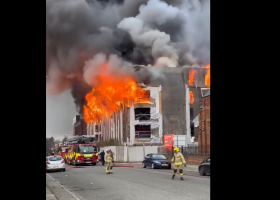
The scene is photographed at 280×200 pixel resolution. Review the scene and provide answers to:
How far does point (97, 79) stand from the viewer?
29.8 meters

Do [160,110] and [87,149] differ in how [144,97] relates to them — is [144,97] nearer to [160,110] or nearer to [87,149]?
[160,110]

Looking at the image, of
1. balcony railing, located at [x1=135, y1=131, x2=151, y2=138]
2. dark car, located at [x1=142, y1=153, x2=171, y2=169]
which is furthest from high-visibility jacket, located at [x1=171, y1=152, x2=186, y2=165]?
balcony railing, located at [x1=135, y1=131, x2=151, y2=138]

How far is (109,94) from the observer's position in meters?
35.7

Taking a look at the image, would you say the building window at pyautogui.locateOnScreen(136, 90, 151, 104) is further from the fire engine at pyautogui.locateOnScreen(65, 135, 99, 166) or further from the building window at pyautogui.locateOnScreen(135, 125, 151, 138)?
the fire engine at pyautogui.locateOnScreen(65, 135, 99, 166)

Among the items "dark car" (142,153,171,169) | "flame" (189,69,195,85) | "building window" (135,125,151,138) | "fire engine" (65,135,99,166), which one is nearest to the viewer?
"dark car" (142,153,171,169)

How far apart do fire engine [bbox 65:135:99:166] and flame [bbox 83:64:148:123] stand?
2.16 m

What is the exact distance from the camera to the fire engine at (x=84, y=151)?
1357 inches

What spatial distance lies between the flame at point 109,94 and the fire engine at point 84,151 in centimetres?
216

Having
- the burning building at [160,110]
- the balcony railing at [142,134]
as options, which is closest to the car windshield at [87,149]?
the burning building at [160,110]

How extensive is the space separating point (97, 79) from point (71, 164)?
439 inches

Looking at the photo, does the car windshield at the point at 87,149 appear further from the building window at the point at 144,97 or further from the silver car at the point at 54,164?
the building window at the point at 144,97

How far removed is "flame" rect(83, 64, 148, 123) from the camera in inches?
1220

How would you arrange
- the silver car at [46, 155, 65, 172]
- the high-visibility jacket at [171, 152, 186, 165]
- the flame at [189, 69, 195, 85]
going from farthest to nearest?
1. the flame at [189, 69, 195, 85]
2. the silver car at [46, 155, 65, 172]
3. the high-visibility jacket at [171, 152, 186, 165]
